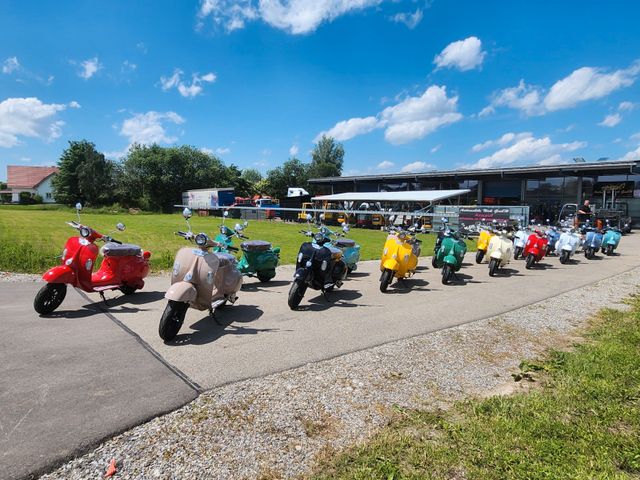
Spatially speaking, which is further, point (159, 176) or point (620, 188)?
point (159, 176)

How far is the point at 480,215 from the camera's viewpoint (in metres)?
20.8

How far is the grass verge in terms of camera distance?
224 cm

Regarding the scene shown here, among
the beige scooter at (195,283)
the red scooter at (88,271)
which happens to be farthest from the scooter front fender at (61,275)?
the beige scooter at (195,283)

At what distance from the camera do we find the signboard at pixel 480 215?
20078mm

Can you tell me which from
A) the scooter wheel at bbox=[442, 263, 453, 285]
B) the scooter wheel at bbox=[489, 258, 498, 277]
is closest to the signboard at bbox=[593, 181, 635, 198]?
the scooter wheel at bbox=[489, 258, 498, 277]

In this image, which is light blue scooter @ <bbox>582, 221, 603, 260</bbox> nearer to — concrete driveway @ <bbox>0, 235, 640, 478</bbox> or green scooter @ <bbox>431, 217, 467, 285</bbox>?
concrete driveway @ <bbox>0, 235, 640, 478</bbox>

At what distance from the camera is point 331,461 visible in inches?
92.4

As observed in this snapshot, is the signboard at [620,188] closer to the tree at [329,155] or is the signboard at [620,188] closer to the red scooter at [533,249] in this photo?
the red scooter at [533,249]

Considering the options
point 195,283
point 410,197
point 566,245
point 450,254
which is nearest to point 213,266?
point 195,283

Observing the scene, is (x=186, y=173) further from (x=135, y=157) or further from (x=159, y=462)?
(x=159, y=462)

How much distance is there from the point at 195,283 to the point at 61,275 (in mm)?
1930

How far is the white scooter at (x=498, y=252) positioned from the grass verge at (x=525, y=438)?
18.7 ft

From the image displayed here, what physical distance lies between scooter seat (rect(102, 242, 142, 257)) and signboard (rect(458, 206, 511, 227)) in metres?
17.2

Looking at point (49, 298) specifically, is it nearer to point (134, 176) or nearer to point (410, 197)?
point (410, 197)
